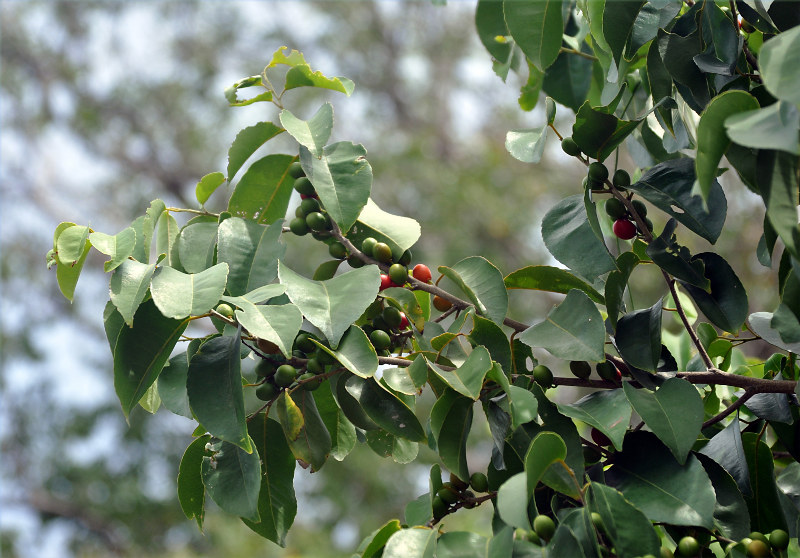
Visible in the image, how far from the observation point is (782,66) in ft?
1.76

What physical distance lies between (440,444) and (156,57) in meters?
9.19

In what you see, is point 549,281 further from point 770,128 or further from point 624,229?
point 770,128

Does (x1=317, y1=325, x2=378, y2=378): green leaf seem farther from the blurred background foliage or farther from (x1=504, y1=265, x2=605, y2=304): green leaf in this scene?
the blurred background foliage

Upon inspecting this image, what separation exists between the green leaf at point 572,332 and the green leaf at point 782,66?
29 cm

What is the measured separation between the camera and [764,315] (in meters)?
0.93

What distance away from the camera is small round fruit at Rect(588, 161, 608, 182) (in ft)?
2.72

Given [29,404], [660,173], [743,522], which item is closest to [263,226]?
[660,173]

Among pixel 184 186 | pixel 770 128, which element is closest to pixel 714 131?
pixel 770 128

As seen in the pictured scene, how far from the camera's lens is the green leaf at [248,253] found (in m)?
0.82

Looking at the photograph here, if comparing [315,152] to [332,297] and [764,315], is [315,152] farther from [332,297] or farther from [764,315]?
[764,315]

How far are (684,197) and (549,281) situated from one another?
0.59 ft

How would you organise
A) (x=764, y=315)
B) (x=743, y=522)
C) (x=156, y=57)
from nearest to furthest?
(x=743, y=522) < (x=764, y=315) < (x=156, y=57)

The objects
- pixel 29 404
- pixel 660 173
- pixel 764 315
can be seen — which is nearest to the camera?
pixel 660 173

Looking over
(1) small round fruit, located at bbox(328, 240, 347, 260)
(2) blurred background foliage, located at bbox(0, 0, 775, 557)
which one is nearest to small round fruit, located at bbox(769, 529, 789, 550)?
(1) small round fruit, located at bbox(328, 240, 347, 260)
